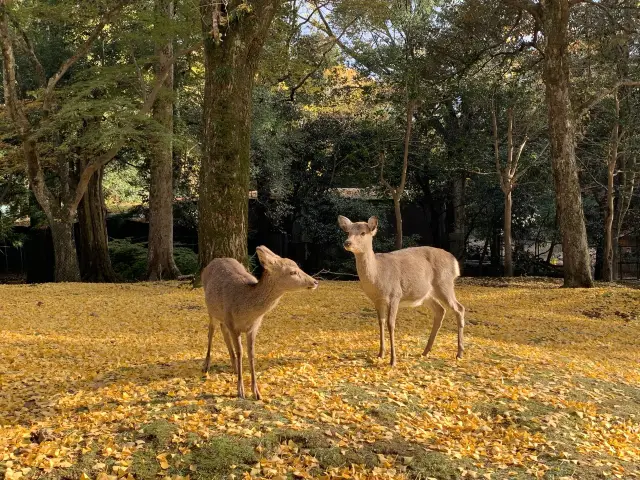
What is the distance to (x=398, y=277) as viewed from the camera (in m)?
6.56

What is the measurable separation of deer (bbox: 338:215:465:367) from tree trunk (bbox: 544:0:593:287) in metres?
9.06

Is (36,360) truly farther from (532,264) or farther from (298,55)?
(532,264)

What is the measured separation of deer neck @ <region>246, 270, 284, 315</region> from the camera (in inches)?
196

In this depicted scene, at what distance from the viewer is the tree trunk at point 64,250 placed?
15.9 metres

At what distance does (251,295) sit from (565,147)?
12.2 m

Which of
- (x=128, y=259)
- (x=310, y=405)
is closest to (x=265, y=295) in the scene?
(x=310, y=405)

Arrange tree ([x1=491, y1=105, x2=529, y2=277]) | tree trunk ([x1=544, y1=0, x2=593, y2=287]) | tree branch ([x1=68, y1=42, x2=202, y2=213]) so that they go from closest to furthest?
tree trunk ([x1=544, y1=0, x2=593, y2=287]) → tree branch ([x1=68, y1=42, x2=202, y2=213]) → tree ([x1=491, y1=105, x2=529, y2=277])

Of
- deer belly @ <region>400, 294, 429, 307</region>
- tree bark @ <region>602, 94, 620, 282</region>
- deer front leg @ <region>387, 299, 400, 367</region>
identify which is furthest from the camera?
tree bark @ <region>602, 94, 620, 282</region>

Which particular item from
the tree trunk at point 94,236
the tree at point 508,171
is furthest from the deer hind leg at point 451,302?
the tree at point 508,171

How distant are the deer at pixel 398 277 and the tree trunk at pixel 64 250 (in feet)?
37.7

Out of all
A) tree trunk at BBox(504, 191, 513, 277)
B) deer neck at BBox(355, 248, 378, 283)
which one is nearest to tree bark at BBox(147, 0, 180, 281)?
deer neck at BBox(355, 248, 378, 283)

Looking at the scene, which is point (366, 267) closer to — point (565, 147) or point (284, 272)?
point (284, 272)

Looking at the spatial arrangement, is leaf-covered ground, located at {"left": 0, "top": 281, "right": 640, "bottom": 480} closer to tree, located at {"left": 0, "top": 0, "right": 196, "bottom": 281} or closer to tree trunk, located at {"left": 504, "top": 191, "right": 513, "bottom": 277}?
tree, located at {"left": 0, "top": 0, "right": 196, "bottom": 281}

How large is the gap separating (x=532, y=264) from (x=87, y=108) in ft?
58.7
